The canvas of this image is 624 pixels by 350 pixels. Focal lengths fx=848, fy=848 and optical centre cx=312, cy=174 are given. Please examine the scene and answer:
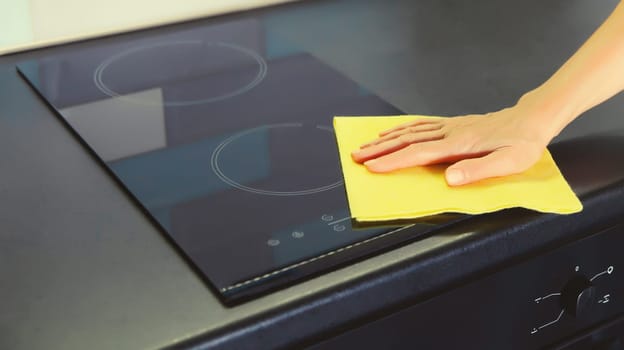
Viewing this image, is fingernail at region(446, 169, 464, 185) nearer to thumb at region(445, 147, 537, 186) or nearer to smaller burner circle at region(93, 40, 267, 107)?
thumb at region(445, 147, 537, 186)

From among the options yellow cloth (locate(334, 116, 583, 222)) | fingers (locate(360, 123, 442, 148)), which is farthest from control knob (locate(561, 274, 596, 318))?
fingers (locate(360, 123, 442, 148))

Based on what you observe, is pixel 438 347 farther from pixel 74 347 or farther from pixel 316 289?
pixel 74 347

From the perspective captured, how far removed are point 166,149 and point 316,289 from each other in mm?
288

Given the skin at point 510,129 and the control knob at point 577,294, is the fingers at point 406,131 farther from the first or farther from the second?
the control knob at point 577,294

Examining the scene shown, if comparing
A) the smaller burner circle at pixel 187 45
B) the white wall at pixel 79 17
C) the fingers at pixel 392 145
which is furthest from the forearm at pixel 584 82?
the white wall at pixel 79 17

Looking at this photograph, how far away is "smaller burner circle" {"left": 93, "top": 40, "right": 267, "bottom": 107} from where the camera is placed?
994mm

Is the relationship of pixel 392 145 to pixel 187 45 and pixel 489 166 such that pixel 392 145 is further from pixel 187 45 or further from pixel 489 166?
pixel 187 45

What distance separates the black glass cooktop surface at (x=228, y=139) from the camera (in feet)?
2.34

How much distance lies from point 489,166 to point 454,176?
0.04 m

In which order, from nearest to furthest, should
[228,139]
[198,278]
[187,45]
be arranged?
[198,278] < [228,139] < [187,45]

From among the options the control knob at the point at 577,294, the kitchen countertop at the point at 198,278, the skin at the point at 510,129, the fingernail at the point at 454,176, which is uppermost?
the skin at the point at 510,129

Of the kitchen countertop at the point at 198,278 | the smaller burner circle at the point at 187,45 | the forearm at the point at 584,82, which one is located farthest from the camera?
the smaller burner circle at the point at 187,45

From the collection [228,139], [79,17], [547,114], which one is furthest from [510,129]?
[79,17]

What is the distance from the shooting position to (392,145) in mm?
838
